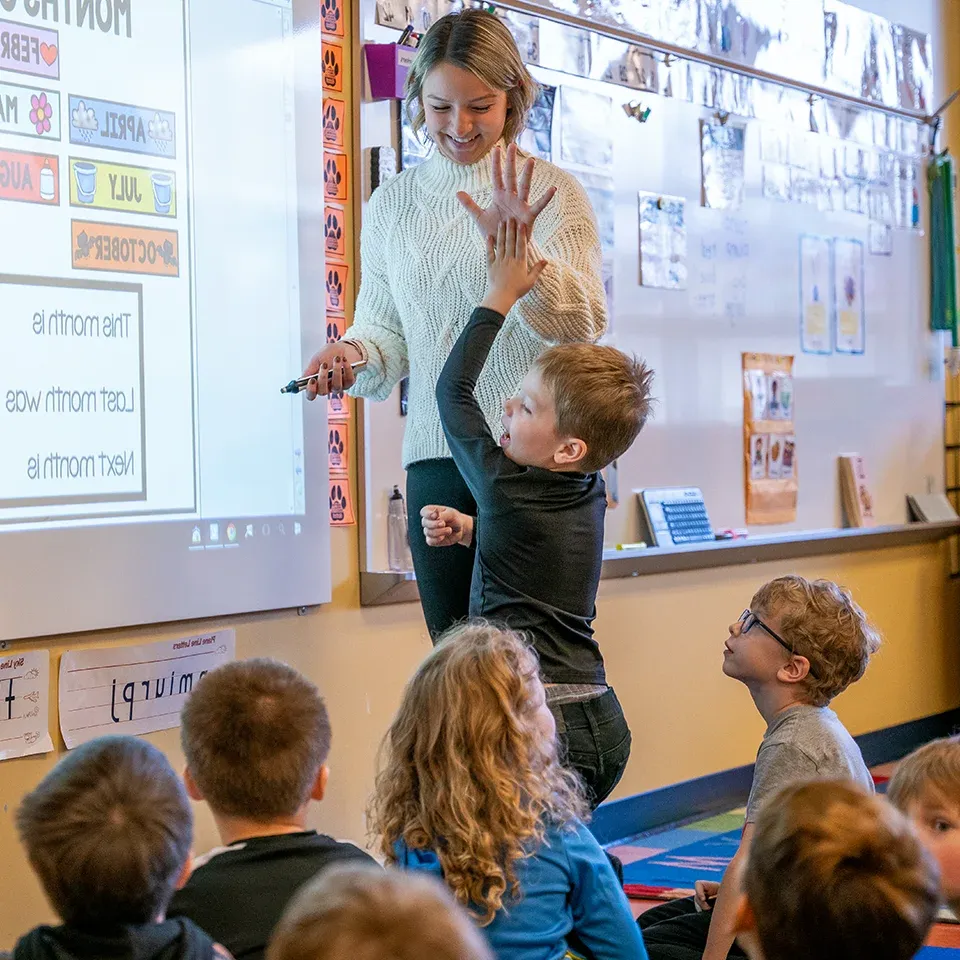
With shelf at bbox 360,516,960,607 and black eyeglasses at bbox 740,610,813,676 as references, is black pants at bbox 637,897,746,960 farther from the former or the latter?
shelf at bbox 360,516,960,607

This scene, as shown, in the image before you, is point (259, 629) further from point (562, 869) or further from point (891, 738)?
point (891, 738)

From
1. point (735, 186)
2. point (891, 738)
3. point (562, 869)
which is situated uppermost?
point (735, 186)

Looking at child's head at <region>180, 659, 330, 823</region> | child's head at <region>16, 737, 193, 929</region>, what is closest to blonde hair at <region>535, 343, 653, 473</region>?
child's head at <region>180, 659, 330, 823</region>

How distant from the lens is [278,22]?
9.36 feet

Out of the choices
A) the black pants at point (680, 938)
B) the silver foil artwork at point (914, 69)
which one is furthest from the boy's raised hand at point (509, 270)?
the silver foil artwork at point (914, 69)

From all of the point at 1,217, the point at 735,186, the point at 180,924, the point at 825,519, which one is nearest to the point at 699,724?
the point at 825,519

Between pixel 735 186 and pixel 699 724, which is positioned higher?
pixel 735 186

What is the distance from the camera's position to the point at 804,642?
85.7 inches

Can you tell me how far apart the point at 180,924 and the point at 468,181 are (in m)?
1.48

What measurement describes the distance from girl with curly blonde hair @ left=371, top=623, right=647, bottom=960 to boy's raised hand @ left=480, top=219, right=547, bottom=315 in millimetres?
628

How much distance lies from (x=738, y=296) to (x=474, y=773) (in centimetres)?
297

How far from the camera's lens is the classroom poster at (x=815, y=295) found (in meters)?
4.52

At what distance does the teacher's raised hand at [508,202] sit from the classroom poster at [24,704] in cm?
113

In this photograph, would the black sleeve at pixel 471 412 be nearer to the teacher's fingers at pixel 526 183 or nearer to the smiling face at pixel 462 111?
the teacher's fingers at pixel 526 183
